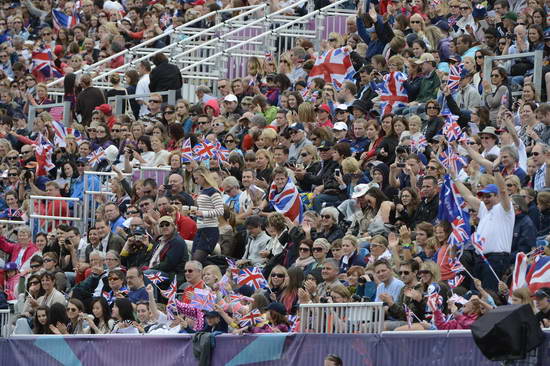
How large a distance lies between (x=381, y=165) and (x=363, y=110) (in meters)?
2.42

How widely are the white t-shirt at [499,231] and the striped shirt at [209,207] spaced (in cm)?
408

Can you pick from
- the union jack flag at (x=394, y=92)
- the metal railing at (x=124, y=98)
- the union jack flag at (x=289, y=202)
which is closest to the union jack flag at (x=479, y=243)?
the union jack flag at (x=289, y=202)

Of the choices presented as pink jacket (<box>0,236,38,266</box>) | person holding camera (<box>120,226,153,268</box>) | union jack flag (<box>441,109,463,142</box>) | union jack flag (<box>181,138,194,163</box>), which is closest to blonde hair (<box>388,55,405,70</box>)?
union jack flag (<box>181,138,194,163</box>)

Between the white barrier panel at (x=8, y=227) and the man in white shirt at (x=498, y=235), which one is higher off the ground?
the man in white shirt at (x=498, y=235)

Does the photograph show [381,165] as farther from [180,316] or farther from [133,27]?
[133,27]

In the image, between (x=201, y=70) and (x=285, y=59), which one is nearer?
(x=285, y=59)

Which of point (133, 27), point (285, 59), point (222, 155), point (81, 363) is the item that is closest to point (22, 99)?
point (133, 27)

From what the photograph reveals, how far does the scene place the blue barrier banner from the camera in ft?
46.2

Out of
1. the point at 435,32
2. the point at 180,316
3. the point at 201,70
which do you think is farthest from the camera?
the point at 201,70

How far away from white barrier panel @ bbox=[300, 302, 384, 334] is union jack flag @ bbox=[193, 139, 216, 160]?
22.5 ft

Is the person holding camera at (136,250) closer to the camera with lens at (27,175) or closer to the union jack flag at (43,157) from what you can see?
the camera with lens at (27,175)

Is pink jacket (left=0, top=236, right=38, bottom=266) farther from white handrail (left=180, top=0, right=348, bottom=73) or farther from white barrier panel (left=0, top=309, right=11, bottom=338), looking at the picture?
white handrail (left=180, top=0, right=348, bottom=73)

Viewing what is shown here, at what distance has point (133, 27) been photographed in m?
32.2

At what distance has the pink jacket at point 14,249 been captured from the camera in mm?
22359
